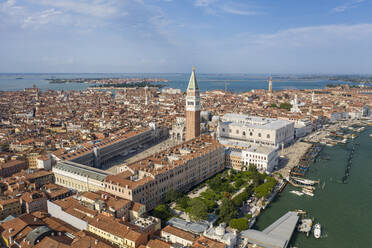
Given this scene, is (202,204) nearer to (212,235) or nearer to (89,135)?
(212,235)

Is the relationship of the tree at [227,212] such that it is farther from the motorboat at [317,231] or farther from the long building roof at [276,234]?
the motorboat at [317,231]

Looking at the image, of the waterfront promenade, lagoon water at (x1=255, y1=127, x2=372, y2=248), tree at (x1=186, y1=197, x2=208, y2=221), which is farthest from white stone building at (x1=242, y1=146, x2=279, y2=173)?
tree at (x1=186, y1=197, x2=208, y2=221)

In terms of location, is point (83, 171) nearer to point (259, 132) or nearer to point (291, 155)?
point (291, 155)

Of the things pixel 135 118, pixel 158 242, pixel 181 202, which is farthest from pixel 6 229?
pixel 135 118

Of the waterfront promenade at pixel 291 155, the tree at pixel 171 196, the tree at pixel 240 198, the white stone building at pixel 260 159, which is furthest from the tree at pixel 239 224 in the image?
the waterfront promenade at pixel 291 155

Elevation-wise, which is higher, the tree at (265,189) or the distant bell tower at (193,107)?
the distant bell tower at (193,107)

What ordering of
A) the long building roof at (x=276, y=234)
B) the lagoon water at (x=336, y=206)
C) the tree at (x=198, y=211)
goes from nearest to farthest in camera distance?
the long building roof at (x=276, y=234) < the lagoon water at (x=336, y=206) < the tree at (x=198, y=211)

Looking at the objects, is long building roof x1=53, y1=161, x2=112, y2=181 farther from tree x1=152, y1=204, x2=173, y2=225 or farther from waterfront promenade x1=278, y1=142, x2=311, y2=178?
waterfront promenade x1=278, y1=142, x2=311, y2=178

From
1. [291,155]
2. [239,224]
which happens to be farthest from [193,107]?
[239,224]
